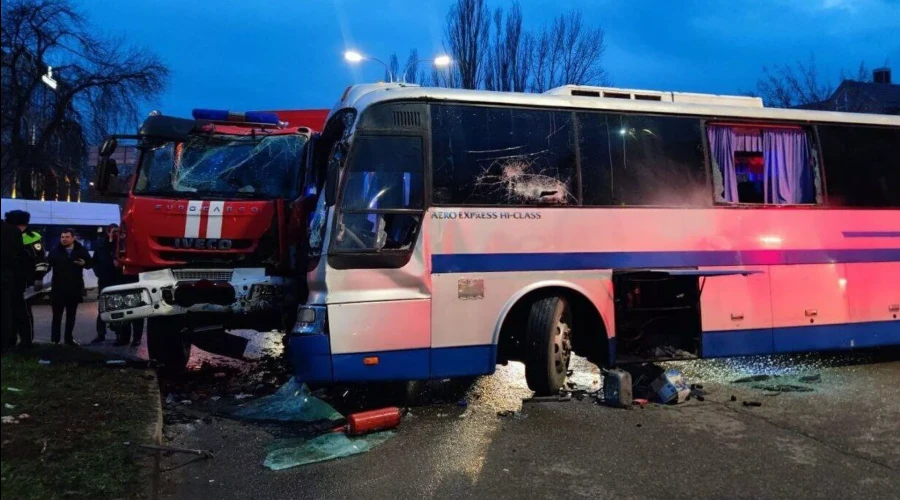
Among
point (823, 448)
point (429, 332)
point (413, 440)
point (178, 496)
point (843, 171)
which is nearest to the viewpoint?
point (178, 496)

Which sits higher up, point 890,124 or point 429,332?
point 890,124

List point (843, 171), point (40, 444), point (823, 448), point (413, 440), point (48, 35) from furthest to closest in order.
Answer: point (48, 35), point (843, 171), point (413, 440), point (823, 448), point (40, 444)

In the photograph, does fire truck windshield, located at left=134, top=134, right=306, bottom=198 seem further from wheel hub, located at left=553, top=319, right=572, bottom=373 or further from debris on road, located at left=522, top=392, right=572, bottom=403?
debris on road, located at left=522, top=392, right=572, bottom=403

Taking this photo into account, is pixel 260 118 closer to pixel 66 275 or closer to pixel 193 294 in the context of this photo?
pixel 193 294

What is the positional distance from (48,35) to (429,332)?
28.3 m

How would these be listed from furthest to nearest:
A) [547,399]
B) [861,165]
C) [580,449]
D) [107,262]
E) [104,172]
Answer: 1. [107,262]
2. [861,165]
3. [104,172]
4. [547,399]
5. [580,449]

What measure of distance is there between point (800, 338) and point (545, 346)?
326cm

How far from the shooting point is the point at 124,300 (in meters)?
6.97

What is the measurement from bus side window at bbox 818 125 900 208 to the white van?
18.4 metres

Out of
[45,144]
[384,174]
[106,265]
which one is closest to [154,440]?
[384,174]

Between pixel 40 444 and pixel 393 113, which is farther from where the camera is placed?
pixel 393 113

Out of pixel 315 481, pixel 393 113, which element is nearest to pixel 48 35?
pixel 393 113

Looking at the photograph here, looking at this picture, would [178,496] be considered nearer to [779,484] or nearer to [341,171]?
[341,171]

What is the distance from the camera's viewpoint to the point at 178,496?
437cm
